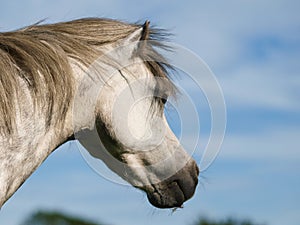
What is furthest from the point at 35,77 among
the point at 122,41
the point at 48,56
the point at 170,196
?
the point at 170,196

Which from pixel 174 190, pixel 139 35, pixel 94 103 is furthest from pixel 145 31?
pixel 174 190

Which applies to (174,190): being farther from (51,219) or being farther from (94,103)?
(51,219)

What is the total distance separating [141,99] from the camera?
523cm

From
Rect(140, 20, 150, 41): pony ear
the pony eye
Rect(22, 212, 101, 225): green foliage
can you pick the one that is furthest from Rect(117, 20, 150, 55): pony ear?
Rect(22, 212, 101, 225): green foliage

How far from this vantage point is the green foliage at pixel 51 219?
11945 mm

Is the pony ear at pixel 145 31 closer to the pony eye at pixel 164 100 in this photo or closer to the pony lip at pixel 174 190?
the pony eye at pixel 164 100

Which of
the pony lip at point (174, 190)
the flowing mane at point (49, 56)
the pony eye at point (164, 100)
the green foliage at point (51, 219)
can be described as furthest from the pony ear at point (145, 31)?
the green foliage at point (51, 219)

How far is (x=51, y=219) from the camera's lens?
1236 centimetres

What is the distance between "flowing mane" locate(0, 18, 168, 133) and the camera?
4344 millimetres

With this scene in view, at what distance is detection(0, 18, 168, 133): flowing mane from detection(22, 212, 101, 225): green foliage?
714 cm

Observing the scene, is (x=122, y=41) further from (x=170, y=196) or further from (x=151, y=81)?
(x=170, y=196)

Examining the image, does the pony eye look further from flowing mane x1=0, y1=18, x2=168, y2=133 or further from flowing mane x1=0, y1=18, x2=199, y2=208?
flowing mane x1=0, y1=18, x2=168, y2=133

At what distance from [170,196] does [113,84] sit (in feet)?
3.94

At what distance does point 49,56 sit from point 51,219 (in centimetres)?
813
